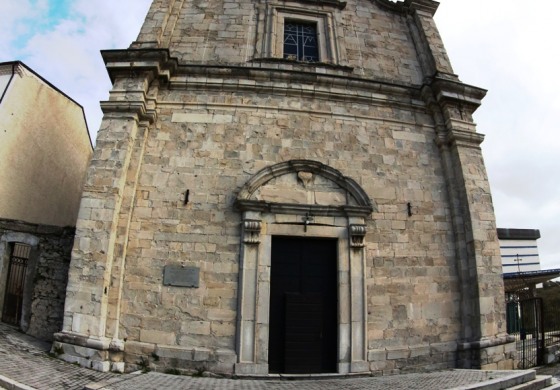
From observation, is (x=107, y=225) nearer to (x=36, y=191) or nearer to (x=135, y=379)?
(x=135, y=379)

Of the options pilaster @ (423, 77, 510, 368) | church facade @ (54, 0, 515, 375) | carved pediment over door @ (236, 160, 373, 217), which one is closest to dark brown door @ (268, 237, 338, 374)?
church facade @ (54, 0, 515, 375)

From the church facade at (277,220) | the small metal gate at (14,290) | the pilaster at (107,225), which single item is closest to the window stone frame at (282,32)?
the church facade at (277,220)

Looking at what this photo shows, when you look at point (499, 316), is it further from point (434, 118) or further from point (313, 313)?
point (434, 118)

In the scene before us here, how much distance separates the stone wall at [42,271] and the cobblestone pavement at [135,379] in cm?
39

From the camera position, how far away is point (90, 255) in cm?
707

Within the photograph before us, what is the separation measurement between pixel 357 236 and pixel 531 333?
200 inches

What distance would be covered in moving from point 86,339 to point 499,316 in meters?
7.95

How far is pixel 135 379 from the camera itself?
20.2 ft

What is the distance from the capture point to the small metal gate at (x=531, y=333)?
8.24m

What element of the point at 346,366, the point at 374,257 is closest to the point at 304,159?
the point at 374,257

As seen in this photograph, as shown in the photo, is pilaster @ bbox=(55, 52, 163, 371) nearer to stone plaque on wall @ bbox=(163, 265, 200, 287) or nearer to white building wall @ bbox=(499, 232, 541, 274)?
stone plaque on wall @ bbox=(163, 265, 200, 287)

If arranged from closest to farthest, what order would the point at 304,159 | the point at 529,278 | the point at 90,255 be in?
the point at 90,255
the point at 304,159
the point at 529,278

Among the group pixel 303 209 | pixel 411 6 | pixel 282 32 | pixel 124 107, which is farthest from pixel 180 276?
pixel 411 6

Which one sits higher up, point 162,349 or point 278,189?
point 278,189
